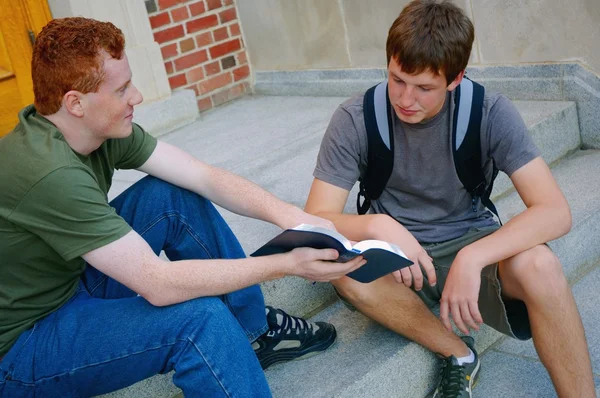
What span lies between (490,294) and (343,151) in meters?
0.60

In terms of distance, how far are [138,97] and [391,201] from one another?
877 millimetres

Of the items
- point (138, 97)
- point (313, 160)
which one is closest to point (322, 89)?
point (313, 160)

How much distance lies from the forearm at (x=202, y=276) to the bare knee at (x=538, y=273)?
662 millimetres

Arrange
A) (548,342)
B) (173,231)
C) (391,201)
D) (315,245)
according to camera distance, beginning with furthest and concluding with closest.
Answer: (391,201)
(173,231)
(548,342)
(315,245)

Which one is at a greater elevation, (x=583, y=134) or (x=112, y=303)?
(x=112, y=303)

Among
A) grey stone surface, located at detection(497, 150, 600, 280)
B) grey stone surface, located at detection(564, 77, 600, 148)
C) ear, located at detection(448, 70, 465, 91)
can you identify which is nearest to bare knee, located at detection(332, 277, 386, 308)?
ear, located at detection(448, 70, 465, 91)

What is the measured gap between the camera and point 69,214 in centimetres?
182

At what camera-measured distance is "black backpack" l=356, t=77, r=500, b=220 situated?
233cm

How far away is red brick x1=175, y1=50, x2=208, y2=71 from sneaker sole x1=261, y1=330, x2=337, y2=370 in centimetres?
281

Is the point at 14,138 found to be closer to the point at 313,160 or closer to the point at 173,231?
the point at 173,231

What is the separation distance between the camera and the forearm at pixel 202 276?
6.16 ft

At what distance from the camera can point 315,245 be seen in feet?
6.43

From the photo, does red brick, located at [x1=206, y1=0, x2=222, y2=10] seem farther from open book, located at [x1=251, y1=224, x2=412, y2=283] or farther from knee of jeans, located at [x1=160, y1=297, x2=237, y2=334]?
knee of jeans, located at [x1=160, y1=297, x2=237, y2=334]

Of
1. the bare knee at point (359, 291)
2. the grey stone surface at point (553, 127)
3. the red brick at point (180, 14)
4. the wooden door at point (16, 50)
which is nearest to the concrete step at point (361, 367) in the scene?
the bare knee at point (359, 291)
